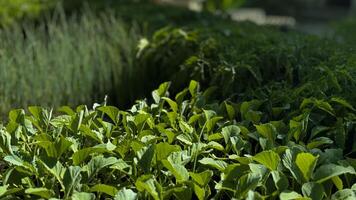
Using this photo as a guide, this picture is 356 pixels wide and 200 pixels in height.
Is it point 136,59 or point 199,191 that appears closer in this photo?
point 199,191

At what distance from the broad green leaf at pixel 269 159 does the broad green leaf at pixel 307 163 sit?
0.27ft

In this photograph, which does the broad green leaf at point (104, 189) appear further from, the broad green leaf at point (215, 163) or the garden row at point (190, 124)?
the broad green leaf at point (215, 163)

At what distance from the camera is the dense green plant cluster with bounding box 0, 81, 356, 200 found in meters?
1.92

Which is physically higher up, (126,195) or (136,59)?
(126,195)

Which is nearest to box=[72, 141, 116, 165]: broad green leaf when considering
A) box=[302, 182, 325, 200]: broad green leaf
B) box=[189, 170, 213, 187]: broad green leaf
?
box=[189, 170, 213, 187]: broad green leaf

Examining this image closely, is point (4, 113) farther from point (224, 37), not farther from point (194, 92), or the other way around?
point (224, 37)

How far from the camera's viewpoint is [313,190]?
6.18 ft

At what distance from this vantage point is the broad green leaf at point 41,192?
183cm

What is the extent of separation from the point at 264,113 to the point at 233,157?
75cm

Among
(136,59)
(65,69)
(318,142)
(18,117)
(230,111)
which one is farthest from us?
(136,59)

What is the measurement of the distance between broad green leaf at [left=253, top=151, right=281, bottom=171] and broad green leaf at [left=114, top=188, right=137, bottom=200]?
465 millimetres

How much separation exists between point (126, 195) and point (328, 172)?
71cm

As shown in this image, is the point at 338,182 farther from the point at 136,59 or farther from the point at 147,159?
the point at 136,59

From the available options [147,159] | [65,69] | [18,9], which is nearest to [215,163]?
[147,159]
